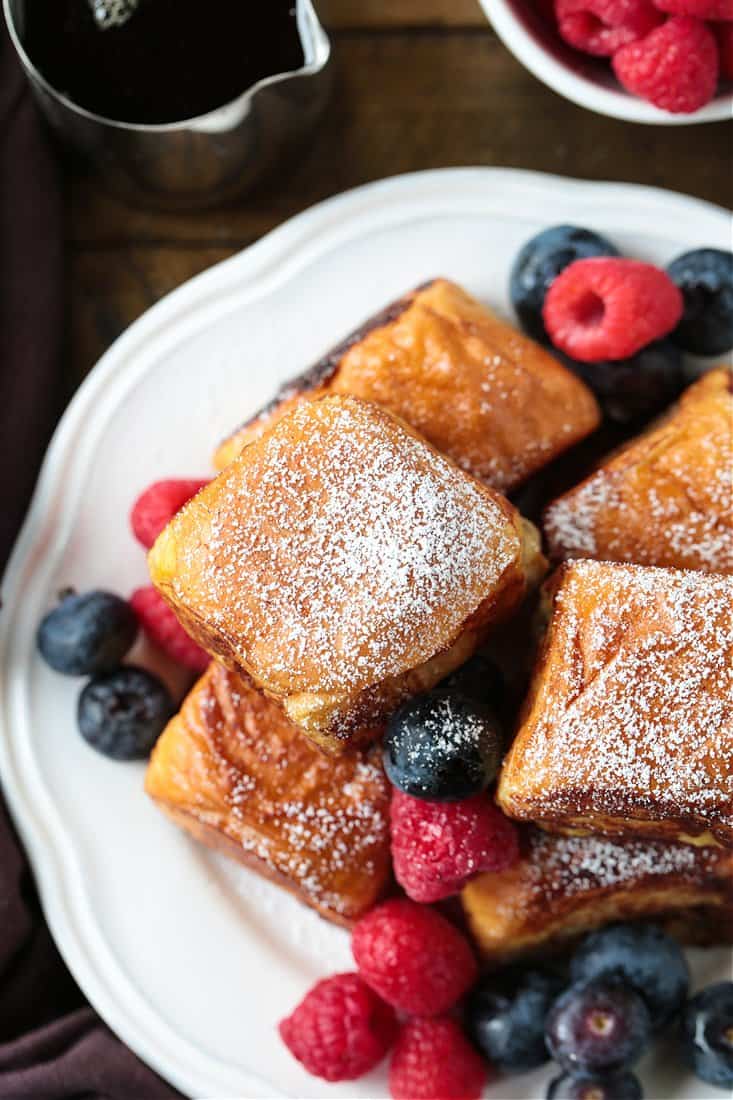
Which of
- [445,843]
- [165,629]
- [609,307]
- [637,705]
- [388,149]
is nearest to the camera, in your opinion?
[637,705]

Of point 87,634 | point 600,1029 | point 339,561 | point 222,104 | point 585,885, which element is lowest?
point 600,1029

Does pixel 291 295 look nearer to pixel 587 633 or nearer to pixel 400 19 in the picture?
pixel 400 19

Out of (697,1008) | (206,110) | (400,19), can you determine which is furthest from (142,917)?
(400,19)

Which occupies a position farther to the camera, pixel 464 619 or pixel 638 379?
pixel 638 379

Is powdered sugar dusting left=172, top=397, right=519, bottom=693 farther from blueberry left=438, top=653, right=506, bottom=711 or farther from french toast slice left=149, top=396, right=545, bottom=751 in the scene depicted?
blueberry left=438, top=653, right=506, bottom=711

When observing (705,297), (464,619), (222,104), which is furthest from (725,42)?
(464,619)

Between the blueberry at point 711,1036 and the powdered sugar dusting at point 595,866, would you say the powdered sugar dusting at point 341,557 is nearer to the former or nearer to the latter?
the powdered sugar dusting at point 595,866

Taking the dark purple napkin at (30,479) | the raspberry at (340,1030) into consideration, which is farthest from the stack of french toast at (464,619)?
the dark purple napkin at (30,479)

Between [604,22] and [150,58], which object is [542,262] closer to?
[604,22]
